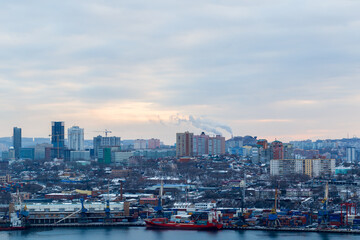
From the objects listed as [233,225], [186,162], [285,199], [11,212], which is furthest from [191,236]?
[186,162]

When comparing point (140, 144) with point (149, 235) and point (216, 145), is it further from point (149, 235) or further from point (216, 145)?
point (149, 235)

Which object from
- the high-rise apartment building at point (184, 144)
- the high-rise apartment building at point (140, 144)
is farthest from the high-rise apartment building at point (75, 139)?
the high-rise apartment building at point (184, 144)

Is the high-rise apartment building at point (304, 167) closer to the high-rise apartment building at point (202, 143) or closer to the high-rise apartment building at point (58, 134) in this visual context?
the high-rise apartment building at point (202, 143)

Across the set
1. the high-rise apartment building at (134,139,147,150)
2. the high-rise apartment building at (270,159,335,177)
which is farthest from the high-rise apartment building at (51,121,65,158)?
the high-rise apartment building at (270,159,335,177)

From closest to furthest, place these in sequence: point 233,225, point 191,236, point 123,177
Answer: point 191,236, point 233,225, point 123,177

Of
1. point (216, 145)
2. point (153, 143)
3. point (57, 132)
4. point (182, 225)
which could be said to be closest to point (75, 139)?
point (57, 132)

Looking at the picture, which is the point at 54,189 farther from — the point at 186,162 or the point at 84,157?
the point at 84,157
